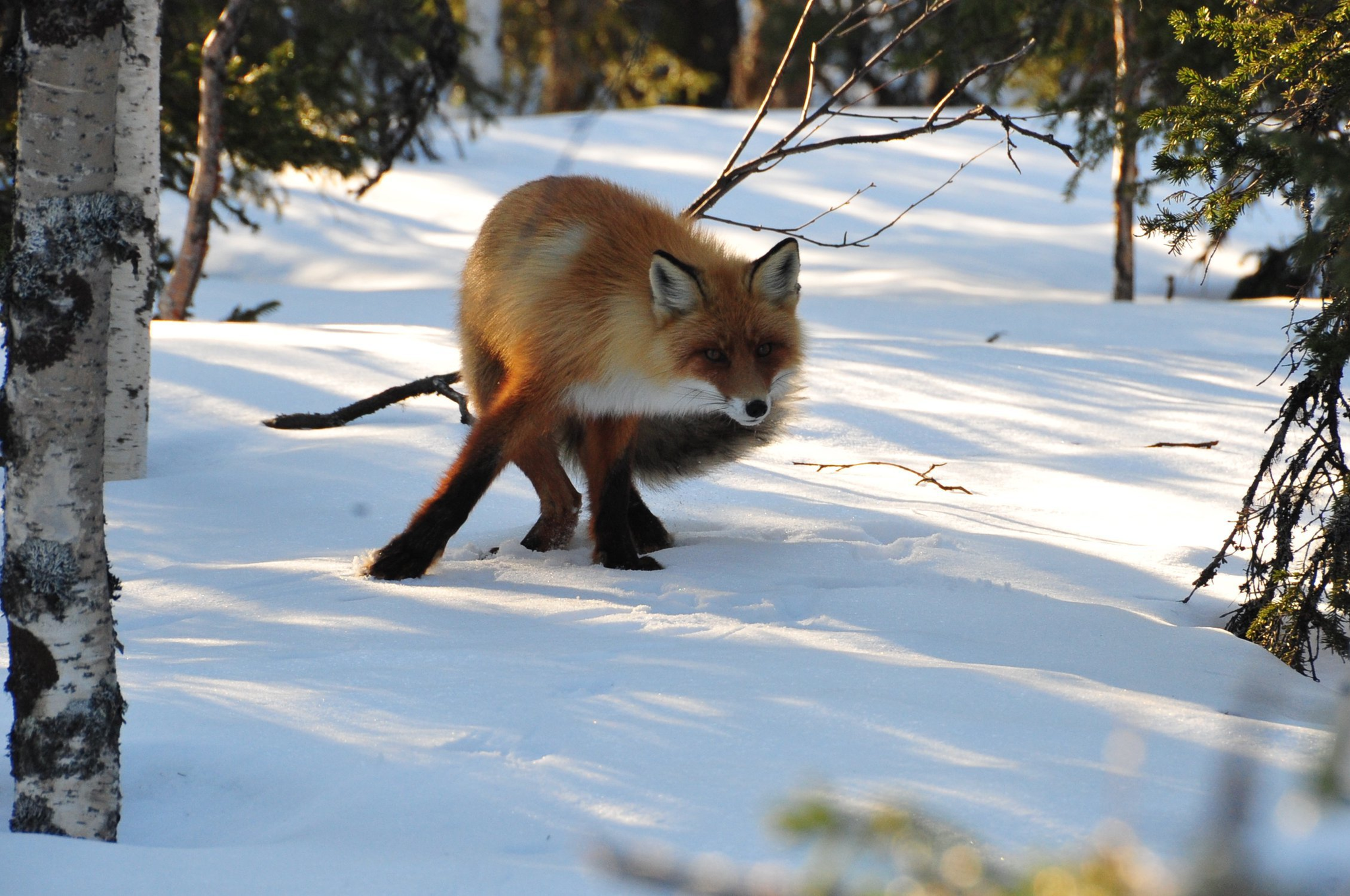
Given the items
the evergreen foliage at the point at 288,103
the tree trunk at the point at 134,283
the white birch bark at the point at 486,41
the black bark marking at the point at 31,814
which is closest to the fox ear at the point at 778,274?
the black bark marking at the point at 31,814

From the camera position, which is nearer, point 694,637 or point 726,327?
point 694,637

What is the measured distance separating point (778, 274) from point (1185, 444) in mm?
3263

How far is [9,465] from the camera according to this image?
2416 mm

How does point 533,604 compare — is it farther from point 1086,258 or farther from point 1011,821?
point 1086,258

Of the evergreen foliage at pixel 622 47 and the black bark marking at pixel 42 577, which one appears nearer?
the black bark marking at pixel 42 577

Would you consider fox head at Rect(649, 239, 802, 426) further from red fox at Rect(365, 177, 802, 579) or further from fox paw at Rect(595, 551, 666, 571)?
fox paw at Rect(595, 551, 666, 571)

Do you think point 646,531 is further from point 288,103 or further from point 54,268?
point 288,103

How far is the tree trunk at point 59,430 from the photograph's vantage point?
2.29m

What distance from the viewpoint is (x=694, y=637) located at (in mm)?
3381

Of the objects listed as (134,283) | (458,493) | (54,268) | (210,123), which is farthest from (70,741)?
(210,123)

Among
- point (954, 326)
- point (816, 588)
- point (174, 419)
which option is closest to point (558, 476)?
point (816, 588)

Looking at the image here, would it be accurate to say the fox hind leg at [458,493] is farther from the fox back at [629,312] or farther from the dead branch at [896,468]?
the dead branch at [896,468]

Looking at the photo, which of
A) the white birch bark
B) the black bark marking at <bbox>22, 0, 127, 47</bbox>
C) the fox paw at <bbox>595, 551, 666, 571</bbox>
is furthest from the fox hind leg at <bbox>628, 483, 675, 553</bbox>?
the white birch bark

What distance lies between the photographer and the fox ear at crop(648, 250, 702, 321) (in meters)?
4.03
